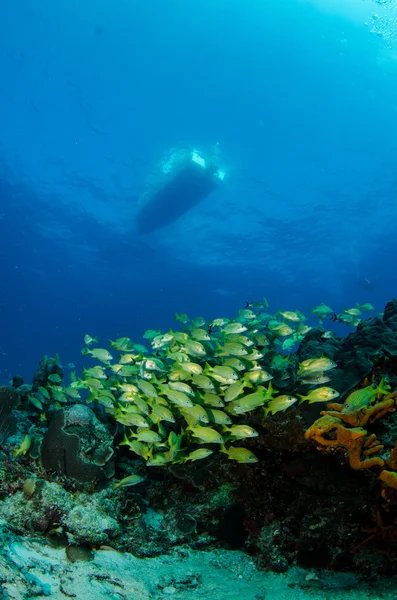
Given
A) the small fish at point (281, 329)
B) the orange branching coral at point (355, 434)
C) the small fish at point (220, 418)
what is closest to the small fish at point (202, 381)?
the small fish at point (220, 418)

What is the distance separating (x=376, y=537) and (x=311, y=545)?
0.73m

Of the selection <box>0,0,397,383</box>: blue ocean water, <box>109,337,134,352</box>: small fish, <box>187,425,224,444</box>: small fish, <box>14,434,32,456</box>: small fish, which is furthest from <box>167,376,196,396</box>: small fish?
<box>0,0,397,383</box>: blue ocean water

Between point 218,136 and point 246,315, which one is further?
point 218,136

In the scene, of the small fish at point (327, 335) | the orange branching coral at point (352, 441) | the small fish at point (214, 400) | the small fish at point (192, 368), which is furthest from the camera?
the small fish at point (327, 335)

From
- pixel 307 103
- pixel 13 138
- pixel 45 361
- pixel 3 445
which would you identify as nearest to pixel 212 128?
pixel 307 103

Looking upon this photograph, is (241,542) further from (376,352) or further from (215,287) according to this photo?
(215,287)

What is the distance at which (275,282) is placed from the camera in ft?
179

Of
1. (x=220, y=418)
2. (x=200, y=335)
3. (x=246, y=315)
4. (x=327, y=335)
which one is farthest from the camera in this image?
(x=246, y=315)

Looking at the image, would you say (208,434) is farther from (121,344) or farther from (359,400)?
(121,344)

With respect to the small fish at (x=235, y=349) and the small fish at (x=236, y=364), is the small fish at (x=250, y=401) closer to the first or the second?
the small fish at (x=236, y=364)

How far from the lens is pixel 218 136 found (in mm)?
37938

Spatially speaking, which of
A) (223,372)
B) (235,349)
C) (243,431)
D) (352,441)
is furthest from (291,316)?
(352,441)

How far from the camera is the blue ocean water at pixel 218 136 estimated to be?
3031cm

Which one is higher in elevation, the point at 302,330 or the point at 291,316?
the point at 291,316
